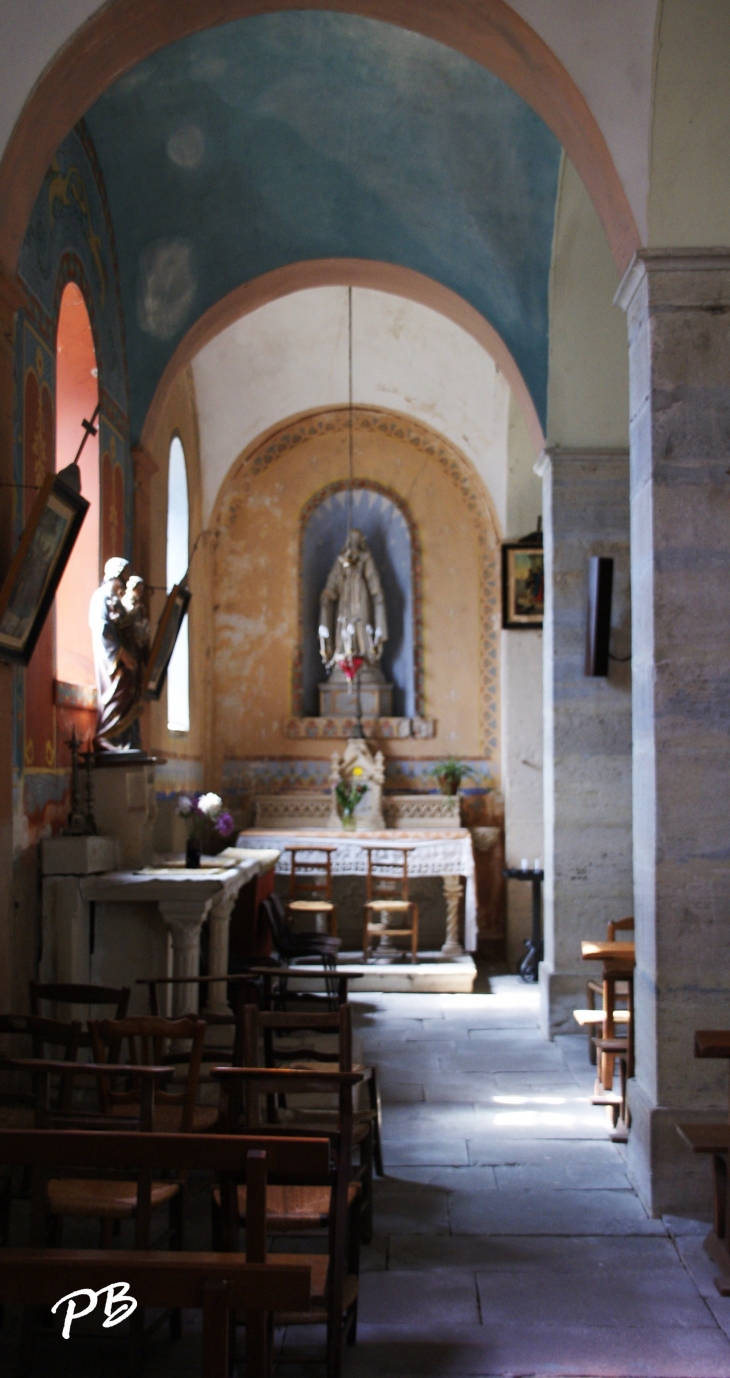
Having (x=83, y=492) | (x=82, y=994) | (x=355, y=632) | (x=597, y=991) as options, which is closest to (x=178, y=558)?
(x=355, y=632)

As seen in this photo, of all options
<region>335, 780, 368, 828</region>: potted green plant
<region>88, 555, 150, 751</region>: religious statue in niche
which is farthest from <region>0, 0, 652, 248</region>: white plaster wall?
<region>335, 780, 368, 828</region>: potted green plant

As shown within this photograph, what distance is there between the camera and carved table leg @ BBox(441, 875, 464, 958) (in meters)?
11.1

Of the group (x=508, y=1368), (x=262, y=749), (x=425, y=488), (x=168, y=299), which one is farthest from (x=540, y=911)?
(x=508, y=1368)

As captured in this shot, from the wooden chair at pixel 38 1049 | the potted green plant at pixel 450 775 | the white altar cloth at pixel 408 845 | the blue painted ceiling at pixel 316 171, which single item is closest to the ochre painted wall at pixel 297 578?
the potted green plant at pixel 450 775

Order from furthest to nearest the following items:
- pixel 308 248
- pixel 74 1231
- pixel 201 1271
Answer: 1. pixel 308 248
2. pixel 74 1231
3. pixel 201 1271

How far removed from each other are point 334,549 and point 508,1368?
10.7 metres

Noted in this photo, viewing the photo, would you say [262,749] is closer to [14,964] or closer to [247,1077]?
[14,964]

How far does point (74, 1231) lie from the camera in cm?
461

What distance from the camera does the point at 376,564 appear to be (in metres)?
13.5

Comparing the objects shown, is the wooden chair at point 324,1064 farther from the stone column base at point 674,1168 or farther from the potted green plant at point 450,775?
the potted green plant at point 450,775

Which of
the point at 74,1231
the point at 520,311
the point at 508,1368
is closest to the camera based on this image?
the point at 508,1368

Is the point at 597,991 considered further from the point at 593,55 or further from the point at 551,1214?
the point at 593,55

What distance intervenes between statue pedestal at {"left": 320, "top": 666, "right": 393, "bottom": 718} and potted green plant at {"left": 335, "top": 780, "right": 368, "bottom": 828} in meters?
0.95

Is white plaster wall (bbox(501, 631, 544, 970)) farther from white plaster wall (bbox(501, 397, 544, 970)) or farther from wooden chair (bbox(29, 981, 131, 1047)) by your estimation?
wooden chair (bbox(29, 981, 131, 1047))
